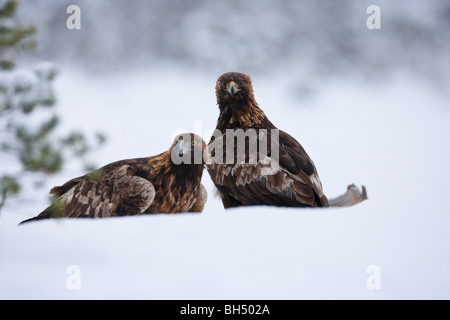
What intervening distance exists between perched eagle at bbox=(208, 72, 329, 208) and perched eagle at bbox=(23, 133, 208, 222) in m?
0.11

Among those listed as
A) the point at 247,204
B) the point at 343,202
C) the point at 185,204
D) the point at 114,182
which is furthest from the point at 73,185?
the point at 343,202

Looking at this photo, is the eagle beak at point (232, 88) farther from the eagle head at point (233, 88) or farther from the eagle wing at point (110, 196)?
the eagle wing at point (110, 196)

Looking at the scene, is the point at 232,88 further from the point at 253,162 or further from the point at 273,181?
the point at 273,181

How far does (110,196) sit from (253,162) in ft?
1.91

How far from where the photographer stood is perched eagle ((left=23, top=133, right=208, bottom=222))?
88.4 inches

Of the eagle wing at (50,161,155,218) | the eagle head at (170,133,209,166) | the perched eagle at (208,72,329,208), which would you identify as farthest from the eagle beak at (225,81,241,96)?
the eagle wing at (50,161,155,218)

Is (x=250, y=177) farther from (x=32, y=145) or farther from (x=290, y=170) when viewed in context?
(x=32, y=145)

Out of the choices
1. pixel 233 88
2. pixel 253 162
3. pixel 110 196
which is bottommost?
pixel 110 196

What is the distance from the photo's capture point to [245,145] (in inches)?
92.2

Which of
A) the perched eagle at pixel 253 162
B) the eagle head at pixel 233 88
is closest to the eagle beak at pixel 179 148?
the perched eagle at pixel 253 162

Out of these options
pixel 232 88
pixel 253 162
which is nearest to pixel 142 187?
pixel 253 162

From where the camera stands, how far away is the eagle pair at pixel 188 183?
7.33ft

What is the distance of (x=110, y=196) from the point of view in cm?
226

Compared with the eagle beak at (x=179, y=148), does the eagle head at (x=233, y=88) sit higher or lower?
higher
